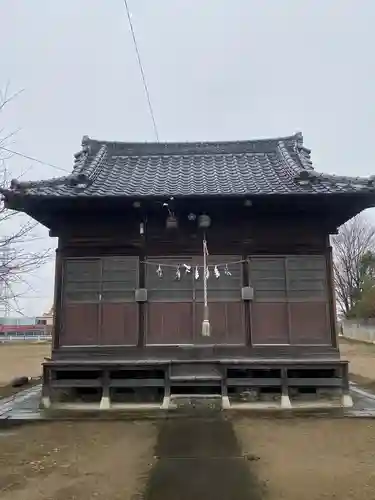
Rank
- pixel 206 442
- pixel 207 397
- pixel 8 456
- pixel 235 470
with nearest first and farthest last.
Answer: pixel 235 470 < pixel 8 456 < pixel 206 442 < pixel 207 397

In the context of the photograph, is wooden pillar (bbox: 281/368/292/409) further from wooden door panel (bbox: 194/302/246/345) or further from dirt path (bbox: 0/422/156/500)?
dirt path (bbox: 0/422/156/500)

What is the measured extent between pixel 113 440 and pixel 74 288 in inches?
143

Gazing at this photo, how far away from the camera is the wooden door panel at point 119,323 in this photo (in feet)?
30.3

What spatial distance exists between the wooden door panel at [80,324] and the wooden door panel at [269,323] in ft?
10.6

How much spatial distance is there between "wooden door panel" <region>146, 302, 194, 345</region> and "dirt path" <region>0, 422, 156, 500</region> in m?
1.92

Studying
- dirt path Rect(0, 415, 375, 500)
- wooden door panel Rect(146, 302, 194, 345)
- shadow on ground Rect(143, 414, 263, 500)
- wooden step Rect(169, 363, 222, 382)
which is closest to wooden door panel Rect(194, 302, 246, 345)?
wooden door panel Rect(146, 302, 194, 345)

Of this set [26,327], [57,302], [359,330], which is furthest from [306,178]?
[26,327]

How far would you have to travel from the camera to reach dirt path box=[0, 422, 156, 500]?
4.72 metres

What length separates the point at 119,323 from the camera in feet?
30.5

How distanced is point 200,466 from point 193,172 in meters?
7.40

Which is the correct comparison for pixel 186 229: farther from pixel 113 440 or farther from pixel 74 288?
pixel 113 440

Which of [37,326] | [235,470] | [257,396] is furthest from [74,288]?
[37,326]

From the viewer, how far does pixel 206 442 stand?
645 centimetres

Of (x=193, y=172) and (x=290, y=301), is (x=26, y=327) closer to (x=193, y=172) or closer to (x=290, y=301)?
(x=193, y=172)
